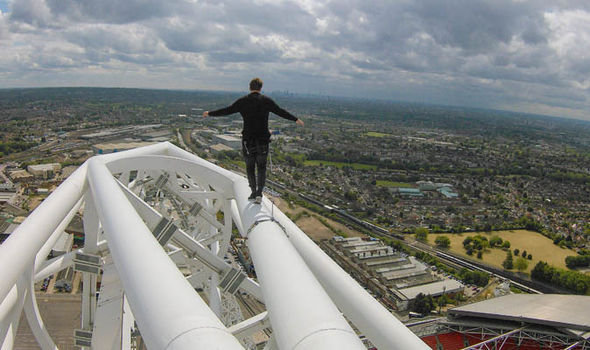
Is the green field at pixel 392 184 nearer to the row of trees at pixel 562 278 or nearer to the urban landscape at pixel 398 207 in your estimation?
the urban landscape at pixel 398 207

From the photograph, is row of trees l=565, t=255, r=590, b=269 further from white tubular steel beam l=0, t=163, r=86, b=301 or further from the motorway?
white tubular steel beam l=0, t=163, r=86, b=301

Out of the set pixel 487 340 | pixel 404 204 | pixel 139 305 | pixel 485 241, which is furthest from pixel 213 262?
pixel 404 204

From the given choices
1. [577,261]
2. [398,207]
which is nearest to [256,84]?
[577,261]

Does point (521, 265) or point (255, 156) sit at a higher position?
point (255, 156)

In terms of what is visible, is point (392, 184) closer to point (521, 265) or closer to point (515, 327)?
point (521, 265)

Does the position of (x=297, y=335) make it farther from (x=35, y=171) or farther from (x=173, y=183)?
(x=35, y=171)

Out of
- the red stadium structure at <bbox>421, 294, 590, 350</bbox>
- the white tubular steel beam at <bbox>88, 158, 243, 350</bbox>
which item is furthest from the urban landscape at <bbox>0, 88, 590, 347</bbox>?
the white tubular steel beam at <bbox>88, 158, 243, 350</bbox>
